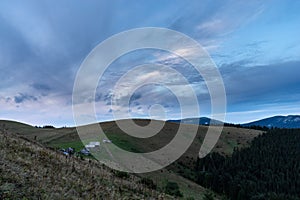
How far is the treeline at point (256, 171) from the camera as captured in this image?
99.9 meters

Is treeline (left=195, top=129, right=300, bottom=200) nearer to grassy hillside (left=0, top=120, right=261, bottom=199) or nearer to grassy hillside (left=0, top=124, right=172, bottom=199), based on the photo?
grassy hillside (left=0, top=120, right=261, bottom=199)

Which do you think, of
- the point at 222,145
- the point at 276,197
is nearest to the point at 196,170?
the point at 276,197

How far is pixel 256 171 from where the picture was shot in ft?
424

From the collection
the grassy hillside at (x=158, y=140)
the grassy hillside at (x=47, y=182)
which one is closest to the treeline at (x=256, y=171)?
A: the grassy hillside at (x=158, y=140)

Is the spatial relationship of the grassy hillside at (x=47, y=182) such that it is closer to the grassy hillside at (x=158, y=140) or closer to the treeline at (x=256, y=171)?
the grassy hillside at (x=158, y=140)

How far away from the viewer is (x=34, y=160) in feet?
38.2

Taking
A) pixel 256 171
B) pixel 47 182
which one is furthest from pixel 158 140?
pixel 47 182

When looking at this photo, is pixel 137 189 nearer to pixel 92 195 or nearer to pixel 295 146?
pixel 92 195

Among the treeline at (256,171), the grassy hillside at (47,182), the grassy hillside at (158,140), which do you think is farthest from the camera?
the treeline at (256,171)

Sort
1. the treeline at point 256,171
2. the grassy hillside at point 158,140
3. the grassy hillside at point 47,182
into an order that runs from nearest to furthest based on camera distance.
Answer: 1. the grassy hillside at point 47,182
2. the grassy hillside at point 158,140
3. the treeline at point 256,171

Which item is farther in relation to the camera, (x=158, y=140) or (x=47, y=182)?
(x=158, y=140)

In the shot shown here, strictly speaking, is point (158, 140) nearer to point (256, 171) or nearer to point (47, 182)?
point (256, 171)

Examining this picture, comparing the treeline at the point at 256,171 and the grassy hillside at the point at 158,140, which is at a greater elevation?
the grassy hillside at the point at 158,140

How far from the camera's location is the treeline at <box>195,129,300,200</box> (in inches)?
3932
